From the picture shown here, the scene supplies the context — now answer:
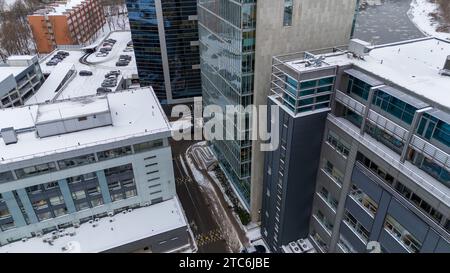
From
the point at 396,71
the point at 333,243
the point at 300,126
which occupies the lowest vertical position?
the point at 333,243

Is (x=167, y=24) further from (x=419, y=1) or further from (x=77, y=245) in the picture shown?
(x=419, y=1)

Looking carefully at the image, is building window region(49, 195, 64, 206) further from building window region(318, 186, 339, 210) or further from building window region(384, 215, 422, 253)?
building window region(384, 215, 422, 253)

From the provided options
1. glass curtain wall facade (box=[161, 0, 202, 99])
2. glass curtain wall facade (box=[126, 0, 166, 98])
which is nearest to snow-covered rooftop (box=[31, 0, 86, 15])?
glass curtain wall facade (box=[126, 0, 166, 98])

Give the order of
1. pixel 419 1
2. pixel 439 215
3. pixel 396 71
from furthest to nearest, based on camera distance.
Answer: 1. pixel 419 1
2. pixel 396 71
3. pixel 439 215

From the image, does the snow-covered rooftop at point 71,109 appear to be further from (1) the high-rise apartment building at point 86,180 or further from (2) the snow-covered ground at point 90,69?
(2) the snow-covered ground at point 90,69

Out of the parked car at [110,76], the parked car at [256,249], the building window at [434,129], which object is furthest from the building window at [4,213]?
the parked car at [110,76]

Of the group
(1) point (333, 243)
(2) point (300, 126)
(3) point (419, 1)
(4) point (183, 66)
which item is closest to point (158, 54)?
(4) point (183, 66)
